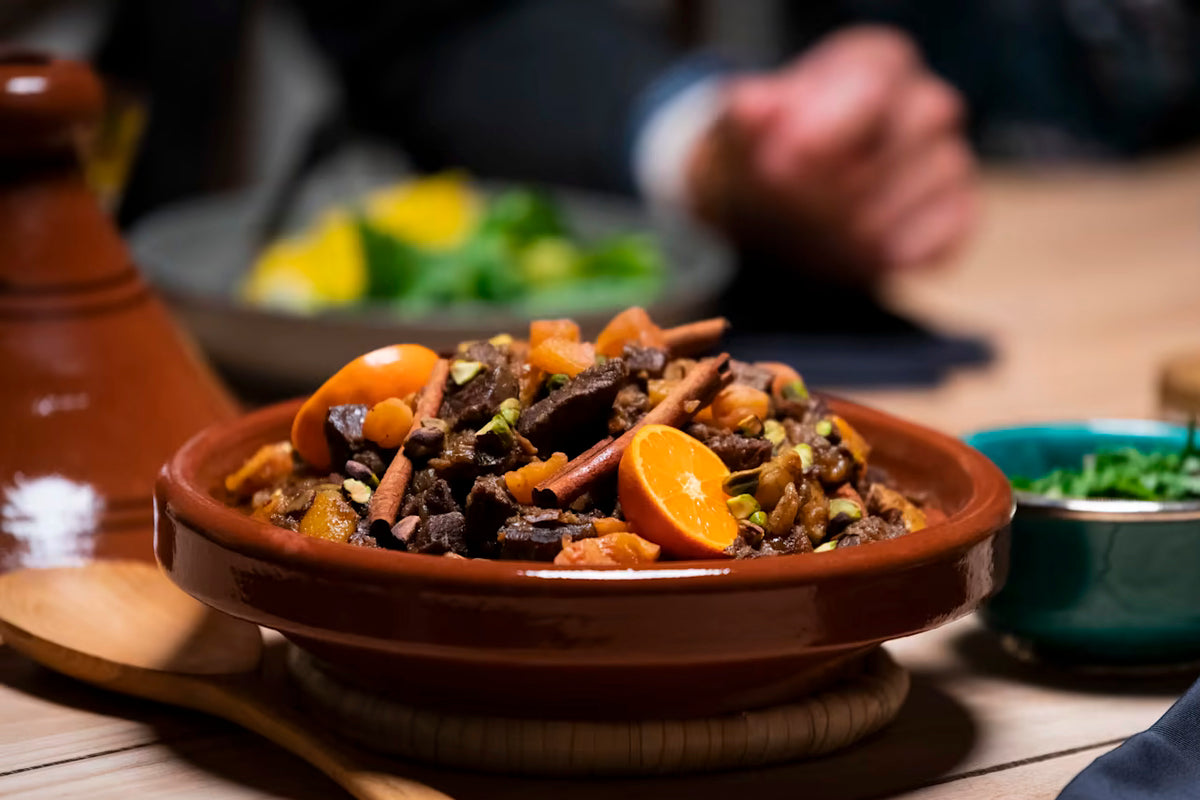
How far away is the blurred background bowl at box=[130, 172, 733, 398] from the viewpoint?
5.06 ft

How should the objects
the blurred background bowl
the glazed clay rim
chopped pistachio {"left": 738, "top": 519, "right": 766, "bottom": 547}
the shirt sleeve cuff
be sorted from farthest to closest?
the shirt sleeve cuff, the blurred background bowl, chopped pistachio {"left": 738, "top": 519, "right": 766, "bottom": 547}, the glazed clay rim

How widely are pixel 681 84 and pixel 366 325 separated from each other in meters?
1.45

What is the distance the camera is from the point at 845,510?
839mm

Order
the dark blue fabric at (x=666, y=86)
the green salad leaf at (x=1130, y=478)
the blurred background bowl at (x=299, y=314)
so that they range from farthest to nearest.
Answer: the dark blue fabric at (x=666, y=86), the blurred background bowl at (x=299, y=314), the green salad leaf at (x=1130, y=478)

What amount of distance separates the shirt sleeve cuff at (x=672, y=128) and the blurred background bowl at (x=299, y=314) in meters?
0.37

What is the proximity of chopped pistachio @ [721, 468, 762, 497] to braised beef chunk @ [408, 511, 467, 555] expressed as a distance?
0.50 feet

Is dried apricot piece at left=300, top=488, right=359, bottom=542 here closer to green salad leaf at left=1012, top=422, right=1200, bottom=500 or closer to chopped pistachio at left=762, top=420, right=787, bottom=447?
chopped pistachio at left=762, top=420, right=787, bottom=447

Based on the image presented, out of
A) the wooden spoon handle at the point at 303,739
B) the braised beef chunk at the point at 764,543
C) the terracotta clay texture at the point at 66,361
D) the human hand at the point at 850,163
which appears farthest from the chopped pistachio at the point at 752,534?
the human hand at the point at 850,163

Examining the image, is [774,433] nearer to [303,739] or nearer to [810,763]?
[810,763]

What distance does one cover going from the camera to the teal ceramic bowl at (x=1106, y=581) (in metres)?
0.94

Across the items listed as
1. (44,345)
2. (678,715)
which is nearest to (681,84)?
(44,345)

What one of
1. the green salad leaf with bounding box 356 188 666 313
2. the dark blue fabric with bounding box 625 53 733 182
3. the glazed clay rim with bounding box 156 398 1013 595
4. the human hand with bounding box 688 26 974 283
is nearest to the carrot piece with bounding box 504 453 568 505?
the glazed clay rim with bounding box 156 398 1013 595

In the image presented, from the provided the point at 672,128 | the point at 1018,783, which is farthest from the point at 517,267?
the point at 1018,783

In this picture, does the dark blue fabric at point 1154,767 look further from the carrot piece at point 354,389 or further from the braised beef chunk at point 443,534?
the carrot piece at point 354,389
